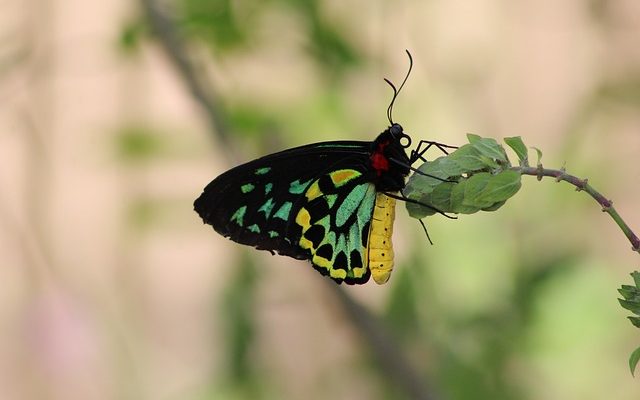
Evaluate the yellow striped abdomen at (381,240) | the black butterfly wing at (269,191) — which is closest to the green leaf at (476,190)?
the yellow striped abdomen at (381,240)

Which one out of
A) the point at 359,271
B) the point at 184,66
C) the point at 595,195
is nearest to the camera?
the point at 595,195

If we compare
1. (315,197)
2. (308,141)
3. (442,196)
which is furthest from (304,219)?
(308,141)

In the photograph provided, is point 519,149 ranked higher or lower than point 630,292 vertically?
higher

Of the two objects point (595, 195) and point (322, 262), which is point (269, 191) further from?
point (595, 195)

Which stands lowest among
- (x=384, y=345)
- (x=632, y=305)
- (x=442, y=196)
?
(x=632, y=305)

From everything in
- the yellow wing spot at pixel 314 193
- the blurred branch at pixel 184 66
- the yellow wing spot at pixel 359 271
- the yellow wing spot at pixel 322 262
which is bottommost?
the yellow wing spot at pixel 359 271

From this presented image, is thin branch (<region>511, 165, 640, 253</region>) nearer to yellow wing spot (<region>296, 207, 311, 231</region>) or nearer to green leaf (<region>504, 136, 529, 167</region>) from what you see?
green leaf (<region>504, 136, 529, 167</region>)

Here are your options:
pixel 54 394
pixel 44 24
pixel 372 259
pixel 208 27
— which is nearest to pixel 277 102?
pixel 208 27

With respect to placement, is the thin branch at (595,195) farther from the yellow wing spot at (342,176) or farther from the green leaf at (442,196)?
the yellow wing spot at (342,176)
